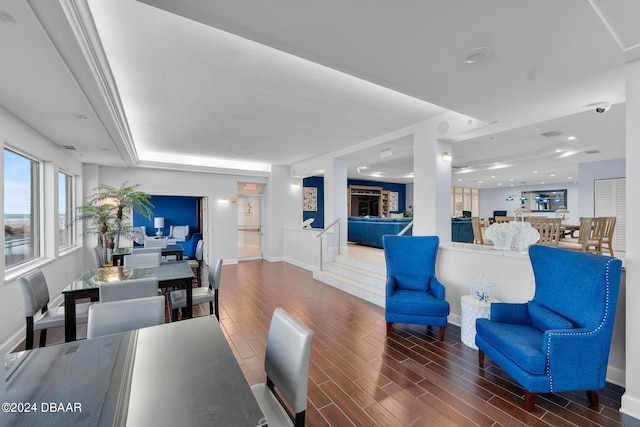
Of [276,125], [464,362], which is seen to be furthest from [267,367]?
[276,125]

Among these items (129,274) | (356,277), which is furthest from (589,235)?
(129,274)

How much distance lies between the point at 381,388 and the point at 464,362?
954 mm

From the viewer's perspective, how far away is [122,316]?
1787 millimetres

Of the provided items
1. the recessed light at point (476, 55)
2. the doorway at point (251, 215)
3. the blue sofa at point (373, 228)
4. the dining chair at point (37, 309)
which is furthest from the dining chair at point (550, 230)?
the doorway at point (251, 215)

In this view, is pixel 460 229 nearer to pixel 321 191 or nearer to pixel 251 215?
pixel 321 191

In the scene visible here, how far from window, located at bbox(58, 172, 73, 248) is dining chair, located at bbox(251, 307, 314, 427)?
572cm

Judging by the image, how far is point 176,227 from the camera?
923 cm

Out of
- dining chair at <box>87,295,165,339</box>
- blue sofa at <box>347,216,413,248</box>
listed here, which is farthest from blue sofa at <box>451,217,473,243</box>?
dining chair at <box>87,295,165,339</box>

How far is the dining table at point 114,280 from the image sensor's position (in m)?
2.47

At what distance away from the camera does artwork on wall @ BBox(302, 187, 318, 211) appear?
974 cm

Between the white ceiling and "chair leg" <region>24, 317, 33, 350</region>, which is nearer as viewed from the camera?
the white ceiling

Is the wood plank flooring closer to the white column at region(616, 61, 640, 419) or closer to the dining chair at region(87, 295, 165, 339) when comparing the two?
the white column at region(616, 61, 640, 419)

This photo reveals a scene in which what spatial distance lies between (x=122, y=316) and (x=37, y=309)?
1383mm

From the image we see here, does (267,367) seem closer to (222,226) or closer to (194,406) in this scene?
(194,406)
